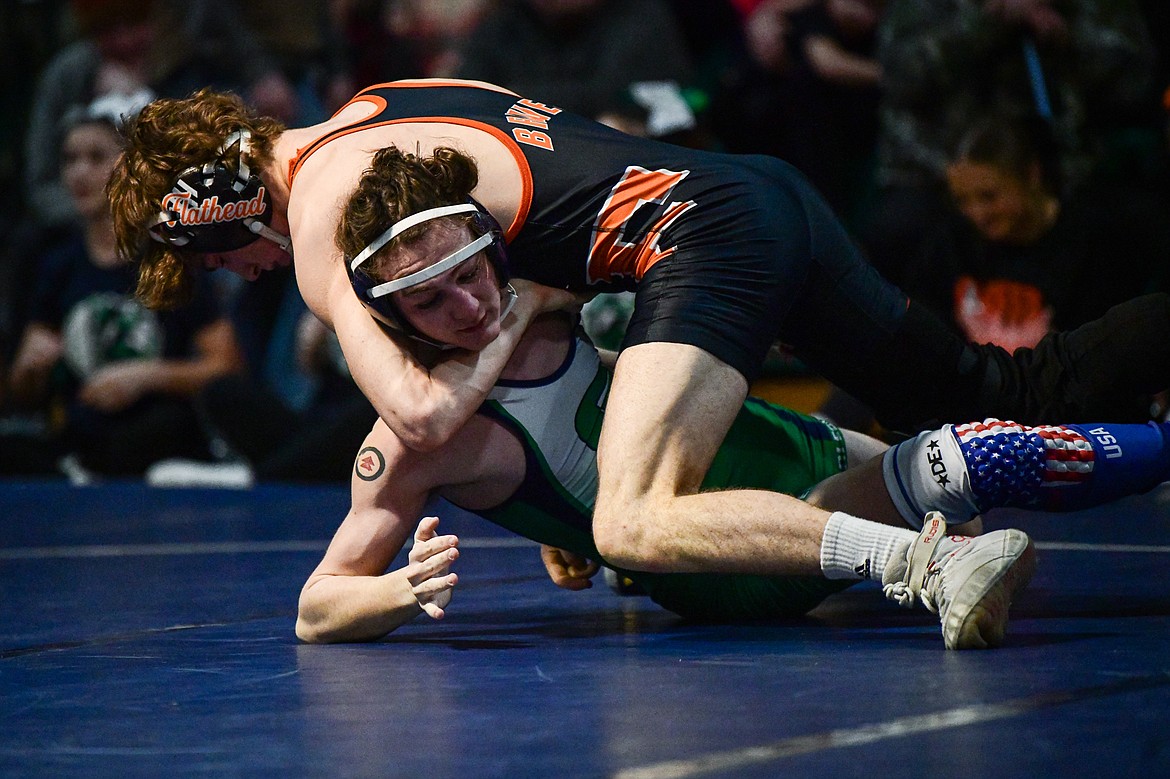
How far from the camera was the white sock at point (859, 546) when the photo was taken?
2.91 metres

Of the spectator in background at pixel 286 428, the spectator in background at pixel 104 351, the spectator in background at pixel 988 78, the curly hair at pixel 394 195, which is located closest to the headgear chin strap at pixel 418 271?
the curly hair at pixel 394 195

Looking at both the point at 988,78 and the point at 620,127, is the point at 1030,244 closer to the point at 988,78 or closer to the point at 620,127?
the point at 988,78

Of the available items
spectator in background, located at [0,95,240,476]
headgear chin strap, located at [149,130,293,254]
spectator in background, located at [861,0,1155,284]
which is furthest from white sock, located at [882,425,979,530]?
spectator in background, located at [0,95,240,476]

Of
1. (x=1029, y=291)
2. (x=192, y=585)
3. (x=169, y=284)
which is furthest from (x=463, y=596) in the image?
(x=1029, y=291)

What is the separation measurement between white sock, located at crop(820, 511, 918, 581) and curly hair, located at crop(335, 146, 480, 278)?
2.98ft

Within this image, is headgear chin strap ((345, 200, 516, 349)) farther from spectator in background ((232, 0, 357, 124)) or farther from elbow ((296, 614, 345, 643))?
spectator in background ((232, 0, 357, 124))

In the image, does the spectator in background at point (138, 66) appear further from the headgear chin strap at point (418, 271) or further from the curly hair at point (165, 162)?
the headgear chin strap at point (418, 271)

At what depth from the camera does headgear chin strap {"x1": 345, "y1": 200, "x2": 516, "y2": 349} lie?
3031 millimetres

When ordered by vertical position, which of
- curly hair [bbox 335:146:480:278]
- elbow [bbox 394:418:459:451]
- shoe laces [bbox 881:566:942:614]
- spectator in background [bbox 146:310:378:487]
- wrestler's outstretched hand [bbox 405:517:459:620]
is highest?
curly hair [bbox 335:146:480:278]

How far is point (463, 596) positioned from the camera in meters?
3.97

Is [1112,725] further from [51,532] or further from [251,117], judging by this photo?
[51,532]

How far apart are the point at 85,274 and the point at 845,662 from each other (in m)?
5.46

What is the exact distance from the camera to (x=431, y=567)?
3020 mm

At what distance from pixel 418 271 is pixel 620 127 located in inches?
126
